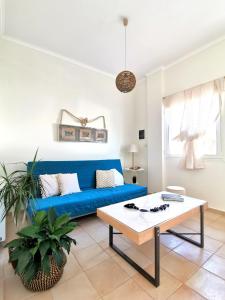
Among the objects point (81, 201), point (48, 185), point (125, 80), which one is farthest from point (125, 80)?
point (48, 185)

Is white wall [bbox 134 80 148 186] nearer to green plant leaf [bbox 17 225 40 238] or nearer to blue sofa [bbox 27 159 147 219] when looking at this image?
blue sofa [bbox 27 159 147 219]

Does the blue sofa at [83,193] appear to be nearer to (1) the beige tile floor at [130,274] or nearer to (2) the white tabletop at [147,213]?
(1) the beige tile floor at [130,274]

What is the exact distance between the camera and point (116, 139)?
3750 mm

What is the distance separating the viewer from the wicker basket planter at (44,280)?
115cm

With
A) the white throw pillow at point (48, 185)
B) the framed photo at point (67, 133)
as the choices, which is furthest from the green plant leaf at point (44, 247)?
the framed photo at point (67, 133)

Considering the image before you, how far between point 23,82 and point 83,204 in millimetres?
2191

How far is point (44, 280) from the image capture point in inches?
45.6

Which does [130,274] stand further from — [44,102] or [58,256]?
[44,102]

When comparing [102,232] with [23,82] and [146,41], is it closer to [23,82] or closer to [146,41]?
[23,82]

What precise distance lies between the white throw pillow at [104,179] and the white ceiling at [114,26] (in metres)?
2.19

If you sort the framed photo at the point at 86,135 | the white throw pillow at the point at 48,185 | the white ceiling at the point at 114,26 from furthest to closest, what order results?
the framed photo at the point at 86,135 → the white throw pillow at the point at 48,185 → the white ceiling at the point at 114,26

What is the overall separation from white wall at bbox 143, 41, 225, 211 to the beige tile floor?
91 centimetres

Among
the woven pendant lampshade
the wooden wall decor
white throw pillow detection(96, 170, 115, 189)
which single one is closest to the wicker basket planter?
white throw pillow detection(96, 170, 115, 189)

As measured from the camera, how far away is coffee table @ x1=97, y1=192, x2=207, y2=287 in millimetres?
1234
